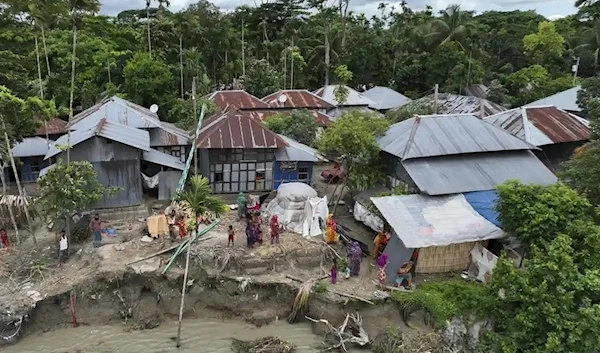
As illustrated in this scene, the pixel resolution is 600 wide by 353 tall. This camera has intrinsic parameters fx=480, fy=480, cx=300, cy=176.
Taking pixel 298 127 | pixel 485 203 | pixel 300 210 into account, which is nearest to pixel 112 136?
pixel 300 210

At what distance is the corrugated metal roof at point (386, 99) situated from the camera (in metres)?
45.4

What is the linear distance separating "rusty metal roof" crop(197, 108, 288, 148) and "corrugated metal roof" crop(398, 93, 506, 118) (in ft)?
48.3

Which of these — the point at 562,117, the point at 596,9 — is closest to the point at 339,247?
the point at 562,117

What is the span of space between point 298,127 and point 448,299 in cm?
1727

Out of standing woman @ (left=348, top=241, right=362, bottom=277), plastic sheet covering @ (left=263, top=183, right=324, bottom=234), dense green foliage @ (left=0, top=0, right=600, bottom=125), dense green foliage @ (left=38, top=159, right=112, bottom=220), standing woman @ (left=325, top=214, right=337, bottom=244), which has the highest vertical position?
dense green foliage @ (left=0, top=0, right=600, bottom=125)

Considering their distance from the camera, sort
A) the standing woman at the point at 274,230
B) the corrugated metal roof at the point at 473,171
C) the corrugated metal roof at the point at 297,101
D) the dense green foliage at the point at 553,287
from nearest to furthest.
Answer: the dense green foliage at the point at 553,287
the standing woman at the point at 274,230
the corrugated metal roof at the point at 473,171
the corrugated metal roof at the point at 297,101

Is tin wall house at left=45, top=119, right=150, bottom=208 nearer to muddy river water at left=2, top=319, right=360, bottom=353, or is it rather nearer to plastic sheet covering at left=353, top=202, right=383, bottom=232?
muddy river water at left=2, top=319, right=360, bottom=353

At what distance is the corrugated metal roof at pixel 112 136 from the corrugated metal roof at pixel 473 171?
12732 mm

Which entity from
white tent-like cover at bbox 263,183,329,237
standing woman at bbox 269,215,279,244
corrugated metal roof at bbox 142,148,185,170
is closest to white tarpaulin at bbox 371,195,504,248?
white tent-like cover at bbox 263,183,329,237

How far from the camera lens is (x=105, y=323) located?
17.6 meters

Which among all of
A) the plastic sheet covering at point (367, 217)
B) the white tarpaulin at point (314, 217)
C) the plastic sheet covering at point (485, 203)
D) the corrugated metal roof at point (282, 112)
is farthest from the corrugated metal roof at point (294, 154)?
the corrugated metal roof at point (282, 112)

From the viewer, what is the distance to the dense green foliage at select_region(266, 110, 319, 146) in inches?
1234

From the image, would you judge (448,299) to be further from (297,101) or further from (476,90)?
(476,90)

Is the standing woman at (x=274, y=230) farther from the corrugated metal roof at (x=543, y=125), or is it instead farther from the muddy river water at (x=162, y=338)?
the corrugated metal roof at (x=543, y=125)
